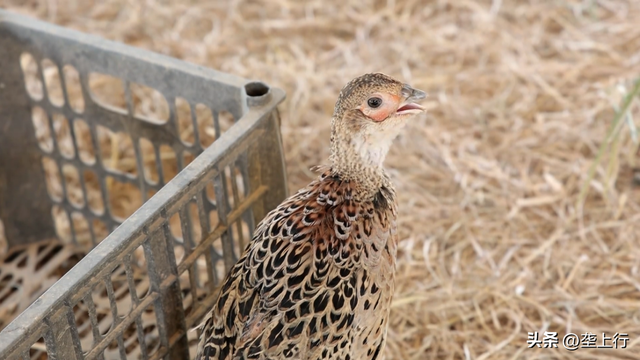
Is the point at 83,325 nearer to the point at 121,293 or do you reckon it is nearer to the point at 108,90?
the point at 121,293

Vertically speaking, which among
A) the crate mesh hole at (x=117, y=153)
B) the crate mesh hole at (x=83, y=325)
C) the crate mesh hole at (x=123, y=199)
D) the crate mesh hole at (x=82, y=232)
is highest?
the crate mesh hole at (x=117, y=153)

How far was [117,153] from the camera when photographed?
3.57 metres

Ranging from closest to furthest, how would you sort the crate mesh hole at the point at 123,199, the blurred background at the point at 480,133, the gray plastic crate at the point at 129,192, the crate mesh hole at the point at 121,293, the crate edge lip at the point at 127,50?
the gray plastic crate at the point at 129,192, the crate edge lip at the point at 127,50, the crate mesh hole at the point at 121,293, the blurred background at the point at 480,133, the crate mesh hole at the point at 123,199

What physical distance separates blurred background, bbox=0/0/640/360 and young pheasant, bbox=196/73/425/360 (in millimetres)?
813

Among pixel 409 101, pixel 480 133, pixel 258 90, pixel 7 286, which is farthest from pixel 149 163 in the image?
pixel 409 101

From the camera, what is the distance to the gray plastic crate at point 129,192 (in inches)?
79.1

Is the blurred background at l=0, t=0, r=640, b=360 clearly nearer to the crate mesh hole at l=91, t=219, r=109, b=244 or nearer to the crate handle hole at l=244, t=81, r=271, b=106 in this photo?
the crate mesh hole at l=91, t=219, r=109, b=244

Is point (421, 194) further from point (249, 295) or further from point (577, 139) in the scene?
point (249, 295)

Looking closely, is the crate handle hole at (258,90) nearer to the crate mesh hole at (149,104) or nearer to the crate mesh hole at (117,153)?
the crate mesh hole at (117,153)

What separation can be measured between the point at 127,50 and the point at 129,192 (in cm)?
104

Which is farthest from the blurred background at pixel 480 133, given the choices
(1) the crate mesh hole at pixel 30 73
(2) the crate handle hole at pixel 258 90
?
(2) the crate handle hole at pixel 258 90

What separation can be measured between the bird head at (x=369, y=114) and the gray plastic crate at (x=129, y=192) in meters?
0.31

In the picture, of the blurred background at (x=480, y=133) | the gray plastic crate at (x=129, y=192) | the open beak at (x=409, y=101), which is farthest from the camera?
the blurred background at (x=480, y=133)

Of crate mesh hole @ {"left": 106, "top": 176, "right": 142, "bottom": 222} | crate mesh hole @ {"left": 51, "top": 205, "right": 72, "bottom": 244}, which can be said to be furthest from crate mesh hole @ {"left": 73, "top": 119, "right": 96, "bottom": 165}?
crate mesh hole @ {"left": 51, "top": 205, "right": 72, "bottom": 244}
